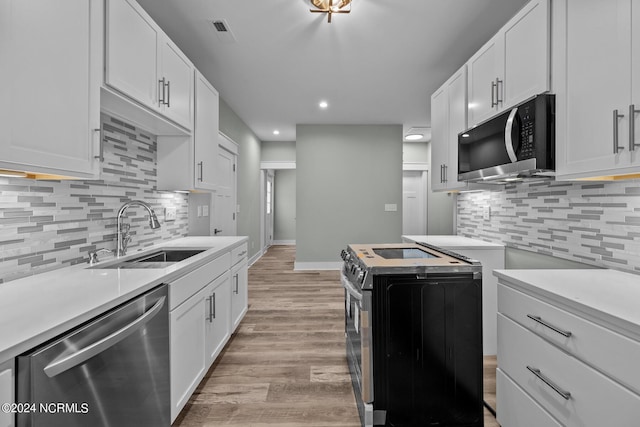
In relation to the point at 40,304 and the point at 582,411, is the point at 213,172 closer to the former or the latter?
the point at 40,304

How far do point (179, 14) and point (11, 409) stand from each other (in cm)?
250

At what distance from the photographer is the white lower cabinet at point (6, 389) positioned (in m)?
0.73

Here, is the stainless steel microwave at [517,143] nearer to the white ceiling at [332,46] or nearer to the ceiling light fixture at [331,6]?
the white ceiling at [332,46]

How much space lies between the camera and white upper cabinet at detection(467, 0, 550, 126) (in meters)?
1.62

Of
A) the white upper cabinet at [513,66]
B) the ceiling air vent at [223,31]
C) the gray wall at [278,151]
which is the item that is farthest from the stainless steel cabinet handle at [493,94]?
the gray wall at [278,151]

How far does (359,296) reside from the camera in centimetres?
160

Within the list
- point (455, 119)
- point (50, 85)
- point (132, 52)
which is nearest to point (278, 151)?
point (455, 119)

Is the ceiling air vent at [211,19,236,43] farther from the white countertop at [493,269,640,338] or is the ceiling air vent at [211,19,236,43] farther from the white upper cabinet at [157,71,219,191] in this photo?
the white countertop at [493,269,640,338]

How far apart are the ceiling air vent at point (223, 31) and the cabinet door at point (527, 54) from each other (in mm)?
2008

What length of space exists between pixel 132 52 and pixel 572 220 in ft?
8.90

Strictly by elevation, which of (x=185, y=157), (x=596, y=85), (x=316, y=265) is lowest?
(x=316, y=265)

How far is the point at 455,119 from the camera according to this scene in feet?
8.57

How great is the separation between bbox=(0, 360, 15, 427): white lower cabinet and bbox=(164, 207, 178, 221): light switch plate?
2021 mm

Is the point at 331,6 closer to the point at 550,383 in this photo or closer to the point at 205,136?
the point at 205,136
